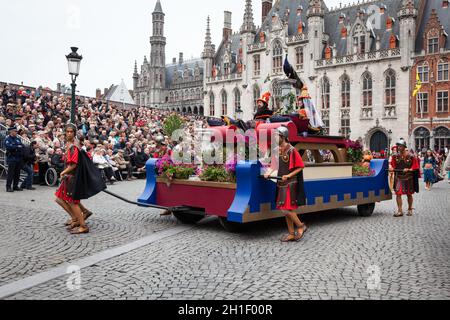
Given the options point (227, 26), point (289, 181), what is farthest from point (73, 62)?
point (227, 26)

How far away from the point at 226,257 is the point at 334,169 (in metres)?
4.66

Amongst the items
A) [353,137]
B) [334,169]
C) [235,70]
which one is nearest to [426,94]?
[353,137]

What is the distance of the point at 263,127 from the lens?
29.7ft

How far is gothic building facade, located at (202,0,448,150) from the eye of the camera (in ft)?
128

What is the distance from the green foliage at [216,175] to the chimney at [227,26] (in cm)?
5373

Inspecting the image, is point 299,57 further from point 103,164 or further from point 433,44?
point 103,164

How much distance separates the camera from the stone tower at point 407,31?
38281mm

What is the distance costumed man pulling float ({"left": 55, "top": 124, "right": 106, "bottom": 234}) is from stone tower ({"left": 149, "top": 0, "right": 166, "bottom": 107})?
71296mm

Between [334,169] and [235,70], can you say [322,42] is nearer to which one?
[235,70]

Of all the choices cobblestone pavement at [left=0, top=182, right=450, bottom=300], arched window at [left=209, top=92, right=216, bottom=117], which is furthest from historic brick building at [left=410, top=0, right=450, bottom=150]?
cobblestone pavement at [left=0, top=182, right=450, bottom=300]

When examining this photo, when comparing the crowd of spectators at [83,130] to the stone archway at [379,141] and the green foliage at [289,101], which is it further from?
the stone archway at [379,141]

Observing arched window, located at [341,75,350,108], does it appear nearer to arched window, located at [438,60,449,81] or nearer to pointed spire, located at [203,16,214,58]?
arched window, located at [438,60,449,81]

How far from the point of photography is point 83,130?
2080 cm

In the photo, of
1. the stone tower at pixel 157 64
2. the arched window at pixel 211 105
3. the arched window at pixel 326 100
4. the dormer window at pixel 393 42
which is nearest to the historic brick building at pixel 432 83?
the dormer window at pixel 393 42
